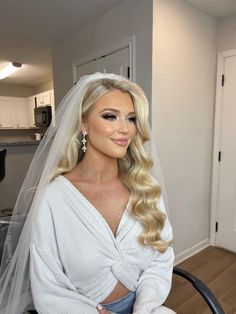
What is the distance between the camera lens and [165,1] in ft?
6.36

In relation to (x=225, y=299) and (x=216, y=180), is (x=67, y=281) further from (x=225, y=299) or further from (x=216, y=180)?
(x=216, y=180)

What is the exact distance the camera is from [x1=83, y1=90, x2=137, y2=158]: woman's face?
887mm

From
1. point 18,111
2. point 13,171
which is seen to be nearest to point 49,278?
point 13,171

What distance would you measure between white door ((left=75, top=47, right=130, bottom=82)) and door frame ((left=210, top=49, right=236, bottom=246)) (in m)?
0.99

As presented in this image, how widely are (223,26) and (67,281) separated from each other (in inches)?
103

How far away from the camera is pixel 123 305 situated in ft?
3.04

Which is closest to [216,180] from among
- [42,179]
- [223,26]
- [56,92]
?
[223,26]

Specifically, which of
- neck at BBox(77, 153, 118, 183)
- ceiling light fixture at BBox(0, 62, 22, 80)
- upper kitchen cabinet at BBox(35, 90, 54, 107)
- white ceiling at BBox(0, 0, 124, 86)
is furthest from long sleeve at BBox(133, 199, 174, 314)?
upper kitchen cabinet at BBox(35, 90, 54, 107)

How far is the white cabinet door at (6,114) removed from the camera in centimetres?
587

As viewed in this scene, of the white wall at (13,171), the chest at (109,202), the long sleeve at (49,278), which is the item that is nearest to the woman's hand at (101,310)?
the long sleeve at (49,278)

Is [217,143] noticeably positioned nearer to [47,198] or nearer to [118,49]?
[118,49]

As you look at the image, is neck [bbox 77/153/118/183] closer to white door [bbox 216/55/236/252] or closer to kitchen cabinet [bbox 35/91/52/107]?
white door [bbox 216/55/236/252]

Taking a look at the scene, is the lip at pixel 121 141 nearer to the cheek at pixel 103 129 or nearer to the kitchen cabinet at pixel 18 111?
the cheek at pixel 103 129

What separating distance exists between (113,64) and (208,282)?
2.12m
